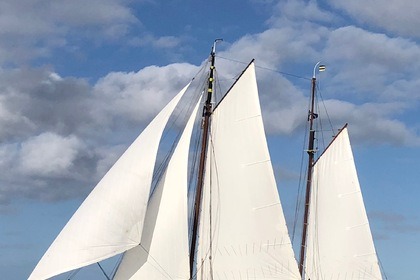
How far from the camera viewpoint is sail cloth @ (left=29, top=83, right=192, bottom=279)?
55406mm

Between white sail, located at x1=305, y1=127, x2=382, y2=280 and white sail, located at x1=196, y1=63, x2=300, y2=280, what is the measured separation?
14705 mm

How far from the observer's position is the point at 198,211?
214 feet

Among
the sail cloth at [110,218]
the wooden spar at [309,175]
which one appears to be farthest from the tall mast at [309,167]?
the sail cloth at [110,218]

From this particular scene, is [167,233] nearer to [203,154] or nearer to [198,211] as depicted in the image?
[198,211]

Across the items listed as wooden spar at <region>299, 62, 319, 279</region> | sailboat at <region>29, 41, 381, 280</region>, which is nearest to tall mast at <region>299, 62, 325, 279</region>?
wooden spar at <region>299, 62, 319, 279</region>

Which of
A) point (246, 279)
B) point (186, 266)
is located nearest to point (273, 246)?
point (246, 279)

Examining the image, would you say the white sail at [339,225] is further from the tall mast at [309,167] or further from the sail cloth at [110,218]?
the sail cloth at [110,218]

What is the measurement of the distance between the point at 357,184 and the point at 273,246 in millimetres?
17364

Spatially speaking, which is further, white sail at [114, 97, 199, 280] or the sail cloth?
white sail at [114, 97, 199, 280]

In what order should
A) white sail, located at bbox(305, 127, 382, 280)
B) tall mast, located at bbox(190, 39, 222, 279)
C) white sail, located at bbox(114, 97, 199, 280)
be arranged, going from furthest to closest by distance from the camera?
white sail, located at bbox(305, 127, 382, 280)
tall mast, located at bbox(190, 39, 222, 279)
white sail, located at bbox(114, 97, 199, 280)

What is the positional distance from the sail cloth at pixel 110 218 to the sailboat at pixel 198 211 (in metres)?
0.06

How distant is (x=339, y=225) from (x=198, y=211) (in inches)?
745

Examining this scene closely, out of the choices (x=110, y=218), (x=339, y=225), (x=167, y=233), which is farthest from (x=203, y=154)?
(x=339, y=225)

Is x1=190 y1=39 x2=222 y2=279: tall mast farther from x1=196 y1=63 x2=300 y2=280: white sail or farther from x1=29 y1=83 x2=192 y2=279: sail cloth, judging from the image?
x1=29 y1=83 x2=192 y2=279: sail cloth
